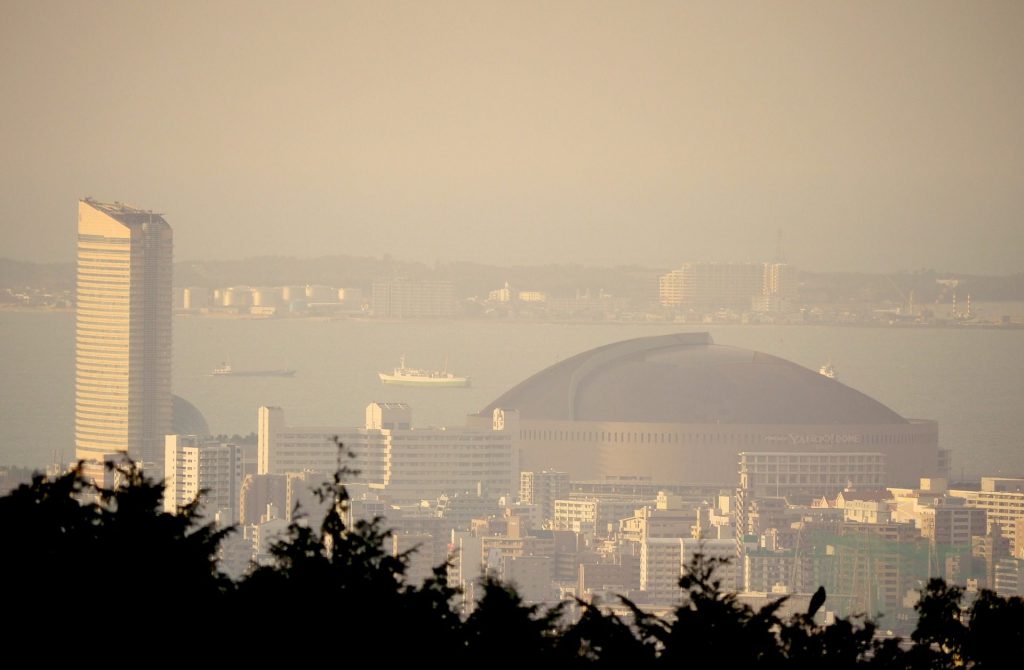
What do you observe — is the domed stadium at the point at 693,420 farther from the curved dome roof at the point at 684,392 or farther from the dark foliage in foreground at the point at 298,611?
the dark foliage in foreground at the point at 298,611

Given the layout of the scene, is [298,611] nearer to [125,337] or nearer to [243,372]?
[125,337]

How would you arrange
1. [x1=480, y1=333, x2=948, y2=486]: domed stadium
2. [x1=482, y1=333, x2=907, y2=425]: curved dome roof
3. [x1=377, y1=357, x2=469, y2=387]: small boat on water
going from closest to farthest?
[x1=480, y1=333, x2=948, y2=486]: domed stadium
[x1=482, y1=333, x2=907, y2=425]: curved dome roof
[x1=377, y1=357, x2=469, y2=387]: small boat on water

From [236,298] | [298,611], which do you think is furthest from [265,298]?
[298,611]

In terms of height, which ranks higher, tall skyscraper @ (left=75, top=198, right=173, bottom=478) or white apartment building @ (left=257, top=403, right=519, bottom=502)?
tall skyscraper @ (left=75, top=198, right=173, bottom=478)

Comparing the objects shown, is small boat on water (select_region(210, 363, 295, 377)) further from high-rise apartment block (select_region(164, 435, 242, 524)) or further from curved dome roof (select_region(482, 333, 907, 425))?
high-rise apartment block (select_region(164, 435, 242, 524))

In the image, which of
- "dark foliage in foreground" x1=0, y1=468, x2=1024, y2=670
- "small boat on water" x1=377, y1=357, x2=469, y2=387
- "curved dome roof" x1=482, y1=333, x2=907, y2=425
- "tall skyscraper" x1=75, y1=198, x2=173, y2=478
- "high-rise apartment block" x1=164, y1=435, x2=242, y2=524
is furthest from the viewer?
"small boat on water" x1=377, y1=357, x2=469, y2=387

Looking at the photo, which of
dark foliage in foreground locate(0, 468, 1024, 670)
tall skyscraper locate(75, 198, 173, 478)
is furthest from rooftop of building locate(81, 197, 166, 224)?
dark foliage in foreground locate(0, 468, 1024, 670)
